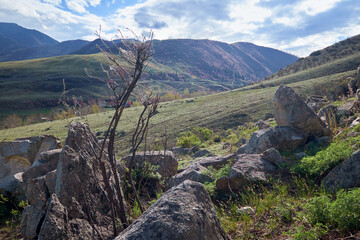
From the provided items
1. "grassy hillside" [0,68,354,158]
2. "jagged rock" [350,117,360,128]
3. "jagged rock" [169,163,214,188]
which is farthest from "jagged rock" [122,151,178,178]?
"grassy hillside" [0,68,354,158]

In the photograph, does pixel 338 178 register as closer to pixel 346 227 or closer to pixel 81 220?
pixel 346 227

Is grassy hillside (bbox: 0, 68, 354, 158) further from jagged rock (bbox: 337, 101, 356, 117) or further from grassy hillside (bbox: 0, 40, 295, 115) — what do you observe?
grassy hillside (bbox: 0, 40, 295, 115)

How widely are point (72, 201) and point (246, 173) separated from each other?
3746 mm

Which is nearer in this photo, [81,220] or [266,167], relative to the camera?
[81,220]

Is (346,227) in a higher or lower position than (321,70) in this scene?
lower

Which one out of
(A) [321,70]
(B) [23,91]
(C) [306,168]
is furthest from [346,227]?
(B) [23,91]

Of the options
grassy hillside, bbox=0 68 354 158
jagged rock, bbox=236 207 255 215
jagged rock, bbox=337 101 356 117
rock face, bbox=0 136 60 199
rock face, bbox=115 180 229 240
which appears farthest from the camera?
grassy hillside, bbox=0 68 354 158

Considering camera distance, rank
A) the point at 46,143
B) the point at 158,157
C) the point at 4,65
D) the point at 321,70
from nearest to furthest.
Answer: the point at 158,157, the point at 46,143, the point at 321,70, the point at 4,65

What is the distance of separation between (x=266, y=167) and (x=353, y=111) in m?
4.78

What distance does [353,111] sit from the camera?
862 cm

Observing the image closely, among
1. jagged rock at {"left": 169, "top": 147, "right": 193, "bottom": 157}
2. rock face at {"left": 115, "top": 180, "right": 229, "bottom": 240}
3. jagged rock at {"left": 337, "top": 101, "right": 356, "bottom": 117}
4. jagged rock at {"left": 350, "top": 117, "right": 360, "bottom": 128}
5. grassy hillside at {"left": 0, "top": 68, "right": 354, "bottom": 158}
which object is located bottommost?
jagged rock at {"left": 169, "top": 147, "right": 193, "bottom": 157}

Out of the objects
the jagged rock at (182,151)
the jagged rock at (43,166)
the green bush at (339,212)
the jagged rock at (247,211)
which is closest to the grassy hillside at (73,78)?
the jagged rock at (182,151)

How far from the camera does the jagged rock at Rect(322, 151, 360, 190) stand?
4336mm

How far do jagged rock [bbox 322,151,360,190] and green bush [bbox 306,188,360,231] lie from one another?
1.00 m
